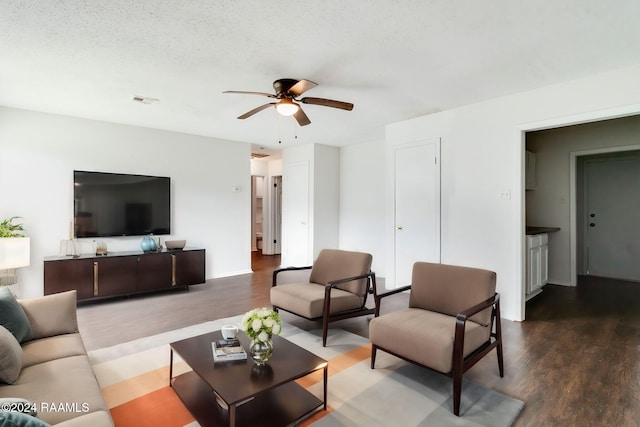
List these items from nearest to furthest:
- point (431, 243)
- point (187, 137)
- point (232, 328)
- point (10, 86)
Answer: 1. point (232, 328)
2. point (10, 86)
3. point (431, 243)
4. point (187, 137)

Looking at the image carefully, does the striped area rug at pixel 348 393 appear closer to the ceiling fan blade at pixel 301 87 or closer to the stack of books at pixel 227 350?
the stack of books at pixel 227 350

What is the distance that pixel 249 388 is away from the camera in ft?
5.60

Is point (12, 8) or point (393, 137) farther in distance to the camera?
point (393, 137)

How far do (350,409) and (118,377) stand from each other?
1696mm

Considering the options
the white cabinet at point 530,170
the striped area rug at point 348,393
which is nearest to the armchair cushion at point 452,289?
the striped area rug at point 348,393

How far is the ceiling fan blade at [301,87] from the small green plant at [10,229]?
374 cm

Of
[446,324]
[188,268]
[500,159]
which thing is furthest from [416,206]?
[188,268]

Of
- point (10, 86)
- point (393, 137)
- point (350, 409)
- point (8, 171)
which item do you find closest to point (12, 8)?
point (10, 86)

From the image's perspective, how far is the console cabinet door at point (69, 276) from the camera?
3.99m

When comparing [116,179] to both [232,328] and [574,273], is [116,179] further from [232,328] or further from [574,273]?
[574,273]

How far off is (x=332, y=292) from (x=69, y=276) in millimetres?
3335

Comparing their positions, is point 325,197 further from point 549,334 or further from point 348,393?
point 348,393

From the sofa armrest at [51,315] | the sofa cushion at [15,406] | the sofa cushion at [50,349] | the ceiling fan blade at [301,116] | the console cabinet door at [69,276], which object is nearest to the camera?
the sofa cushion at [15,406]

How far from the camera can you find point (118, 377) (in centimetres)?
240
